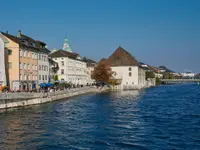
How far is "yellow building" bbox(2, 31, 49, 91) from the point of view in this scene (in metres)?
55.9

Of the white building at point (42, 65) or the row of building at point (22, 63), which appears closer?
the row of building at point (22, 63)

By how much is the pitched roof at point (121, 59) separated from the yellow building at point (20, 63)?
183ft

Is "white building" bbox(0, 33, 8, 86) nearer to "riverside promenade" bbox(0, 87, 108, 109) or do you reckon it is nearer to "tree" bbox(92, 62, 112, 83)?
"riverside promenade" bbox(0, 87, 108, 109)

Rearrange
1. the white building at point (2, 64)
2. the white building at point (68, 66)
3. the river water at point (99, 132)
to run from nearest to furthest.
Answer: the river water at point (99, 132)
the white building at point (2, 64)
the white building at point (68, 66)

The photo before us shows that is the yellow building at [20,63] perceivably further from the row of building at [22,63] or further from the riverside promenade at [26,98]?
the riverside promenade at [26,98]

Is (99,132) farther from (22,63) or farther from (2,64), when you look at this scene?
(22,63)

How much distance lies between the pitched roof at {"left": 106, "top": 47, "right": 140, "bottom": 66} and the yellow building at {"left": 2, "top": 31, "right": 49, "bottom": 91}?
2194 inches

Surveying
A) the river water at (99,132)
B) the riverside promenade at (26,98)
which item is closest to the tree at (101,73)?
the riverside promenade at (26,98)

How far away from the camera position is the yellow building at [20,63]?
55938mm

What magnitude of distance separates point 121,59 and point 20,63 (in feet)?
208

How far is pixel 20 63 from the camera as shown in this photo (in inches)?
2239

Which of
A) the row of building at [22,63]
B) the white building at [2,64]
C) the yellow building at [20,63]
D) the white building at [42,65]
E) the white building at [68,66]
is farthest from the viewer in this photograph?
the white building at [68,66]

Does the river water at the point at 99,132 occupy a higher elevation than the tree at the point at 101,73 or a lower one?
lower

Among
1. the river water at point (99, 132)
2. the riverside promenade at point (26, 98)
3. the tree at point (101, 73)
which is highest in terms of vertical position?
the tree at point (101, 73)
